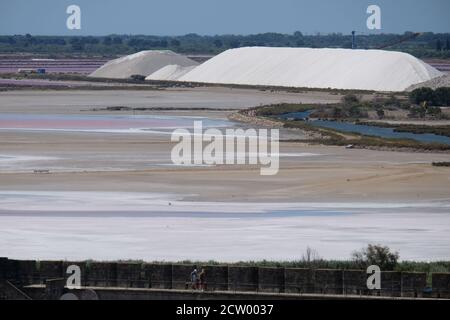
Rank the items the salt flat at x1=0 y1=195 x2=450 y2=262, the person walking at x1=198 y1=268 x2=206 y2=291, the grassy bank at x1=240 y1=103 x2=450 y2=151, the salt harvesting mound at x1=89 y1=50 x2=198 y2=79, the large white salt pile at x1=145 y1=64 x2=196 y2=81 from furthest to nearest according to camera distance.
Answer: the salt harvesting mound at x1=89 y1=50 x2=198 y2=79 → the large white salt pile at x1=145 y1=64 x2=196 y2=81 → the grassy bank at x1=240 y1=103 x2=450 y2=151 → the salt flat at x1=0 y1=195 x2=450 y2=262 → the person walking at x1=198 y1=268 x2=206 y2=291

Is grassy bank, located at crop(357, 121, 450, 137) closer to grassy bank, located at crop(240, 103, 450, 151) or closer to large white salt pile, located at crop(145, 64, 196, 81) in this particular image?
grassy bank, located at crop(240, 103, 450, 151)

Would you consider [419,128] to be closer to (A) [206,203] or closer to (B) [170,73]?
(A) [206,203]

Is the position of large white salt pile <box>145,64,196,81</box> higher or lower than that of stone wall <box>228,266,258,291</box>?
higher

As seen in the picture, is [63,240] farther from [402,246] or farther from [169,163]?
[169,163]

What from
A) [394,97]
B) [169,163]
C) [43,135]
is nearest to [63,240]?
[169,163]

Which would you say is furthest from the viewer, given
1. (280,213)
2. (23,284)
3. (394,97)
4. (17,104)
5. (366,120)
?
(394,97)

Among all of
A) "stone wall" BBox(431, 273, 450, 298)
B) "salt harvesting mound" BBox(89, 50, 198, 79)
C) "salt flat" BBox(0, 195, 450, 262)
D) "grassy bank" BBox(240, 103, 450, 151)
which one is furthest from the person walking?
"salt harvesting mound" BBox(89, 50, 198, 79)

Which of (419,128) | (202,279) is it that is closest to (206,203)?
(202,279)
